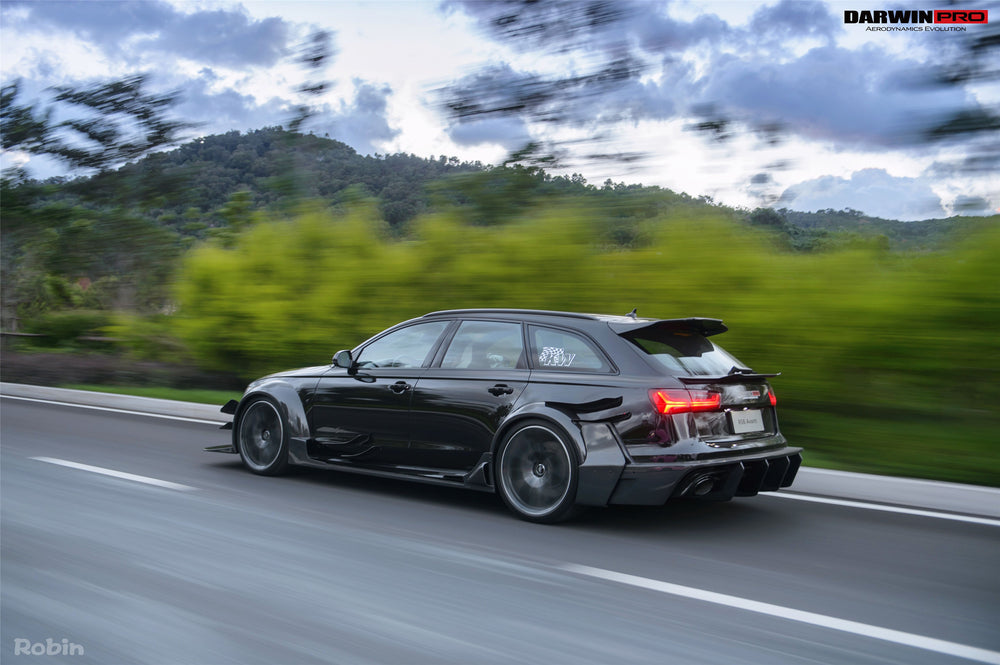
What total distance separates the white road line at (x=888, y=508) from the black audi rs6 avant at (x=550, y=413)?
86cm

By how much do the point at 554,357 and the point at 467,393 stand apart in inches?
27.9

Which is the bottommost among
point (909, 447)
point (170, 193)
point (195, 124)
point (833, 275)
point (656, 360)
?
point (909, 447)

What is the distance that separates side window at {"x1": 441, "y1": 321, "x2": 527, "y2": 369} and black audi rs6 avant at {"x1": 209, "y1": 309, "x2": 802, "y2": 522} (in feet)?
0.03

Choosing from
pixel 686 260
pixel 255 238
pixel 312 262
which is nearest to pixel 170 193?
pixel 255 238

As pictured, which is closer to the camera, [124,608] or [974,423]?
[124,608]

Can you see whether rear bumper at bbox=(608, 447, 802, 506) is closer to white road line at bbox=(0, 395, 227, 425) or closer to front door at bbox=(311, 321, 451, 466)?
front door at bbox=(311, 321, 451, 466)

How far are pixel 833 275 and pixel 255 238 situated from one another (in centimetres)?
995

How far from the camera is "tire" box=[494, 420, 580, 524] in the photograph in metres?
5.64

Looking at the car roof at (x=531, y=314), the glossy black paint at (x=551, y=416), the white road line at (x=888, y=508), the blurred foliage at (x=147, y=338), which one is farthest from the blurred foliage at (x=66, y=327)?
the white road line at (x=888, y=508)

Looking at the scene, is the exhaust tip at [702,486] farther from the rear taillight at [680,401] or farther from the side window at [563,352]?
the side window at [563,352]

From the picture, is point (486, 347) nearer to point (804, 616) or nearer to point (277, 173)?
point (804, 616)

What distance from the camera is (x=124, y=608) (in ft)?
13.2

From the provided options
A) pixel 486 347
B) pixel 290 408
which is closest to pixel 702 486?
pixel 486 347

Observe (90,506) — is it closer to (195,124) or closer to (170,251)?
(170,251)
